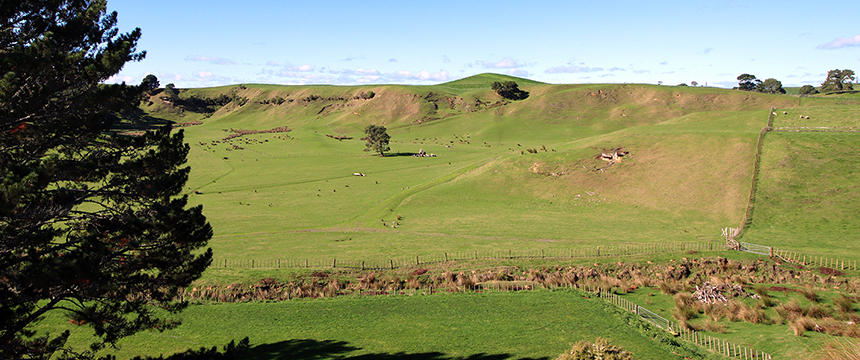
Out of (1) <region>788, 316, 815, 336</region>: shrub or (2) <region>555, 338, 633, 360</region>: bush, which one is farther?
(1) <region>788, 316, 815, 336</region>: shrub

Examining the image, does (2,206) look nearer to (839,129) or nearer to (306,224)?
(306,224)

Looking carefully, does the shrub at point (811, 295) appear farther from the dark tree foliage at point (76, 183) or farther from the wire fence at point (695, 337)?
the dark tree foliage at point (76, 183)

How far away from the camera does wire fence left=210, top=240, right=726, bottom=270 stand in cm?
4659

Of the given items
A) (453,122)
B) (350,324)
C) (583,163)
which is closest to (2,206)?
(350,324)

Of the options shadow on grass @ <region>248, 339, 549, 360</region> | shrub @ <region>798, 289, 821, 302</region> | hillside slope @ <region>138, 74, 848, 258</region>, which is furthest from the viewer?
hillside slope @ <region>138, 74, 848, 258</region>

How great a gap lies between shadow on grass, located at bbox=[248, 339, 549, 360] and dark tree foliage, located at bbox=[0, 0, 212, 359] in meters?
5.83

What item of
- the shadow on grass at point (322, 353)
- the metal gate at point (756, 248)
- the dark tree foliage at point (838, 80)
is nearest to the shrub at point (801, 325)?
the shadow on grass at point (322, 353)

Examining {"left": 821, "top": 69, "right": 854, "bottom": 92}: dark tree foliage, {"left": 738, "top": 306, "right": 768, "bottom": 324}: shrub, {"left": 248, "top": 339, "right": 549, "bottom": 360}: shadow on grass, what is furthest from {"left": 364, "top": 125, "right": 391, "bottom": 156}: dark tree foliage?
{"left": 821, "top": 69, "right": 854, "bottom": 92}: dark tree foliage

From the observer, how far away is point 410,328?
3033 centimetres

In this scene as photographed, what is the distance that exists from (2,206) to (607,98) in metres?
192

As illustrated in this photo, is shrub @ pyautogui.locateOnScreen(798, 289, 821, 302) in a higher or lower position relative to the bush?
lower

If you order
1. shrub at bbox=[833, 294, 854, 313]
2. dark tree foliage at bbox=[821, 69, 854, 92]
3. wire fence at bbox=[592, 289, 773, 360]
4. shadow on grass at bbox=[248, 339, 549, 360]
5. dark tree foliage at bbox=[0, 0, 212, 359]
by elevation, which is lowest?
shadow on grass at bbox=[248, 339, 549, 360]

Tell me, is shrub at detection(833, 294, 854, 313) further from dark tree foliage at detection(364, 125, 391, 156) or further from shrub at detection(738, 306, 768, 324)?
dark tree foliage at detection(364, 125, 391, 156)

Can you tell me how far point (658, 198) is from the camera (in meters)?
67.4
